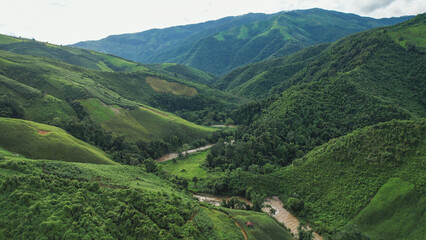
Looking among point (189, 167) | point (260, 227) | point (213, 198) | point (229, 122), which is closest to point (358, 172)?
point (260, 227)

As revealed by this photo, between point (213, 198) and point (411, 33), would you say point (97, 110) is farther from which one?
point (411, 33)

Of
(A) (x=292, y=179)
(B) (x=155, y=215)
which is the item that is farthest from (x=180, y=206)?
(A) (x=292, y=179)

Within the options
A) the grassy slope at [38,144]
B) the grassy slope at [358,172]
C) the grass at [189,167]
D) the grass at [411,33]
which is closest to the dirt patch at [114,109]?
the grass at [189,167]

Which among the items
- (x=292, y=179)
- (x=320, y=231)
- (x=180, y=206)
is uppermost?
(x=180, y=206)

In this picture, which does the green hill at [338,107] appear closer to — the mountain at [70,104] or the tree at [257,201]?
the tree at [257,201]

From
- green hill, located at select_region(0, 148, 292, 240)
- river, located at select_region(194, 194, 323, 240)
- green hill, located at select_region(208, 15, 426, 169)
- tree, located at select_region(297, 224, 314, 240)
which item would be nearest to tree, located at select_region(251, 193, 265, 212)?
river, located at select_region(194, 194, 323, 240)

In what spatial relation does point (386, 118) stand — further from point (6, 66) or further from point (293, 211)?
point (6, 66)
